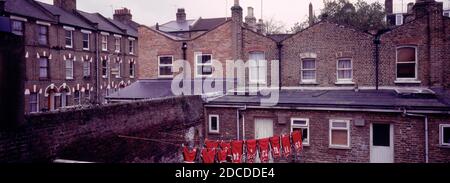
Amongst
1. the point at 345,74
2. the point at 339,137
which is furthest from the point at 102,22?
the point at 339,137

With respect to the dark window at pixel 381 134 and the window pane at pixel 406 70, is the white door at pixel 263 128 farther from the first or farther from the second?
the window pane at pixel 406 70

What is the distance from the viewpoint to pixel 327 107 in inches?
642

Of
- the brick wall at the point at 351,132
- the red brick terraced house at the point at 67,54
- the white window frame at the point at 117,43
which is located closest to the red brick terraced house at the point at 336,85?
the brick wall at the point at 351,132

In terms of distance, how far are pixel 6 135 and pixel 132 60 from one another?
1337 inches

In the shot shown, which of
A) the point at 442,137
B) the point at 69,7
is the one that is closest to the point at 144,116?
the point at 442,137

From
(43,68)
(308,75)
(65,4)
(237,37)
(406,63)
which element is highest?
(65,4)

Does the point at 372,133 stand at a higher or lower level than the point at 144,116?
lower

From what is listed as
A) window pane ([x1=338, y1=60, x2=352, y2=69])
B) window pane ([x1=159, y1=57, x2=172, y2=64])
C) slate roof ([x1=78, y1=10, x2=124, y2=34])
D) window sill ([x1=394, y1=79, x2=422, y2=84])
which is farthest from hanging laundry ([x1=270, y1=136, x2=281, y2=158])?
slate roof ([x1=78, y1=10, x2=124, y2=34])

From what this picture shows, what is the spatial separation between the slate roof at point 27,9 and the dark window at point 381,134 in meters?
25.8

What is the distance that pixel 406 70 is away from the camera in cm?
1981

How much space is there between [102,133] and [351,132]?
11594mm

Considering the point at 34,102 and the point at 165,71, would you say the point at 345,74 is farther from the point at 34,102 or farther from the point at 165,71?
the point at 34,102
